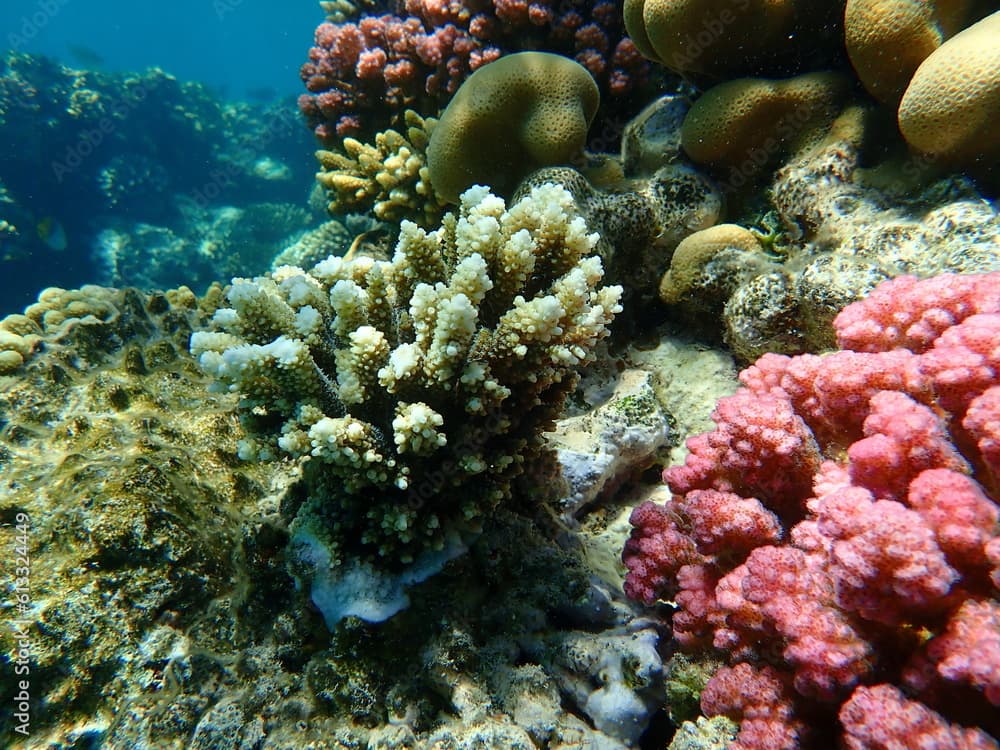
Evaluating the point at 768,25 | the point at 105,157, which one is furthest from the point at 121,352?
the point at 105,157

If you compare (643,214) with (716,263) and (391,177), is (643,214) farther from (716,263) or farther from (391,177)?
(391,177)

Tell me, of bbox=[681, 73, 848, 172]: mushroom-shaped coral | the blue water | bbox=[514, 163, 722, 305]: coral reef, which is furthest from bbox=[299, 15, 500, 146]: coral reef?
the blue water

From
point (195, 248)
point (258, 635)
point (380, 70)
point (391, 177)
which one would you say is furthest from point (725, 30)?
point (195, 248)

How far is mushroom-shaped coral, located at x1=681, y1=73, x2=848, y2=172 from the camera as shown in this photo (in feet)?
11.1

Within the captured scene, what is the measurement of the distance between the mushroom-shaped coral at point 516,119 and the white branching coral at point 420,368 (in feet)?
5.83

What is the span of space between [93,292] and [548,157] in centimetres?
386

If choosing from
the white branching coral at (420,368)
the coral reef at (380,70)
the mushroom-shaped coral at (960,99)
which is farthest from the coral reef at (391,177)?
the mushroom-shaped coral at (960,99)

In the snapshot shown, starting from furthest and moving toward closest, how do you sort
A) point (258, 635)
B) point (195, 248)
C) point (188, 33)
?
point (188, 33), point (195, 248), point (258, 635)

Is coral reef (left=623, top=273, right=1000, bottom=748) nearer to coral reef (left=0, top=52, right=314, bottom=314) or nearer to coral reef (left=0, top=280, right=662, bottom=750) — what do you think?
coral reef (left=0, top=280, right=662, bottom=750)

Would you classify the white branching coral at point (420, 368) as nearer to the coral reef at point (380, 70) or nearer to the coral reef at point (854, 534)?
the coral reef at point (854, 534)

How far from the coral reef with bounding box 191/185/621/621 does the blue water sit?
68001 mm

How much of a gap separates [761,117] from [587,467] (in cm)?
266

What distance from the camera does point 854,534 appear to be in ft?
4.97

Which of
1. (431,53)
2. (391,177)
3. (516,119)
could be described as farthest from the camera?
(431,53)
